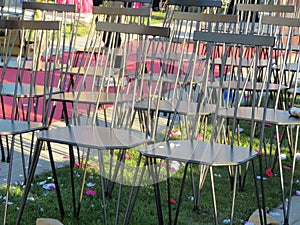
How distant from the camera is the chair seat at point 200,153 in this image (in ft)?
11.2

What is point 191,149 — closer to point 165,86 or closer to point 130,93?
point 130,93

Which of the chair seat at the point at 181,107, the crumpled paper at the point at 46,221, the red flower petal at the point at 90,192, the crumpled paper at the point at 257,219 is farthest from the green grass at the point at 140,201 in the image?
the chair seat at the point at 181,107

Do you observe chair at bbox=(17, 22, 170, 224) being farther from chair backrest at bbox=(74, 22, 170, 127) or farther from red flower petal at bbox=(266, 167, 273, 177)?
red flower petal at bbox=(266, 167, 273, 177)

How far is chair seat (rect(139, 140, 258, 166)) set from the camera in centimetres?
342

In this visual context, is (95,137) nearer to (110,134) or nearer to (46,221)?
(110,134)

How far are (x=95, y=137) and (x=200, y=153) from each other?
55 centimetres

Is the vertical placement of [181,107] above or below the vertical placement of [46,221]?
above

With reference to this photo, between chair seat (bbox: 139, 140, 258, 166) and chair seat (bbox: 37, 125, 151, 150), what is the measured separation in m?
0.10

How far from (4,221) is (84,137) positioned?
628 mm

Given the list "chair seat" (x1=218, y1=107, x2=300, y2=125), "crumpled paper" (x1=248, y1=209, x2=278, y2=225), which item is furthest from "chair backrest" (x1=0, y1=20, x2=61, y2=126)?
"crumpled paper" (x1=248, y1=209, x2=278, y2=225)

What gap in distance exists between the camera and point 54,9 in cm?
503

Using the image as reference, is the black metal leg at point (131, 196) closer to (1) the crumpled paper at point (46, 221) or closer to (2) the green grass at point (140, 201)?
(2) the green grass at point (140, 201)

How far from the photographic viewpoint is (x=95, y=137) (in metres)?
3.70

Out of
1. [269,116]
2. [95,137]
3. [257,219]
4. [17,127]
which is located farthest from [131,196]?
[269,116]
